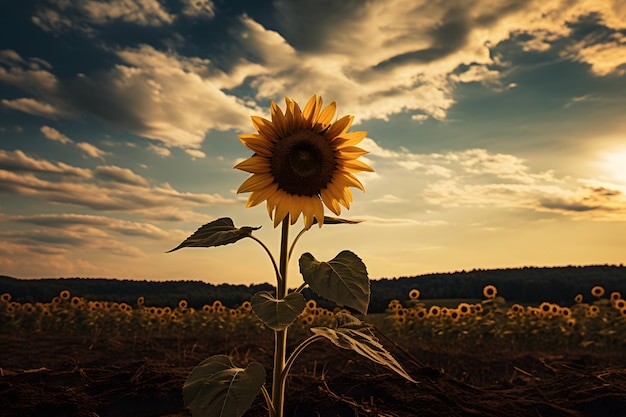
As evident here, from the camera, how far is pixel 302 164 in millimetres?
2859

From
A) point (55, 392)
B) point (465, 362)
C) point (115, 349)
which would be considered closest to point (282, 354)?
point (55, 392)

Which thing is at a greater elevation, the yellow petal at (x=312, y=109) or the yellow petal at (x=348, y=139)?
the yellow petal at (x=312, y=109)

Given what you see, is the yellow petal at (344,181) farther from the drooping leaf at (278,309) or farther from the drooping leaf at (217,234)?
the drooping leaf at (278,309)

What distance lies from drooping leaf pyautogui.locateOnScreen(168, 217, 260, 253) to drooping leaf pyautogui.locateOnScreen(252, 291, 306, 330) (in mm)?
299

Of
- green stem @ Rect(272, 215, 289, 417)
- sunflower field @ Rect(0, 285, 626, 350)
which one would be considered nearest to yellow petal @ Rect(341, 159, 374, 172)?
green stem @ Rect(272, 215, 289, 417)

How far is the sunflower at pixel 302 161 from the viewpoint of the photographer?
2857 millimetres

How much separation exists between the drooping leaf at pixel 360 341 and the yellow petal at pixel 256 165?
843 millimetres

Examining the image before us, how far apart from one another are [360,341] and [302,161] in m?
0.91

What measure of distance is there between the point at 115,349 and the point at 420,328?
18.7ft

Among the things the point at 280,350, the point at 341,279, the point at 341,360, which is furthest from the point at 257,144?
the point at 341,360

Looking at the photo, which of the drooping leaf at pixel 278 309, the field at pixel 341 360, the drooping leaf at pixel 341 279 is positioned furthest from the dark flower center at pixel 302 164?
the field at pixel 341 360

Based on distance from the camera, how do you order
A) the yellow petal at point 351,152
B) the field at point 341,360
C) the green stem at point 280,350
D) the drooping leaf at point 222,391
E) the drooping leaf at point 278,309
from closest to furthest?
the drooping leaf at point 278,309 < the drooping leaf at point 222,391 < the green stem at point 280,350 < the yellow petal at point 351,152 < the field at point 341,360

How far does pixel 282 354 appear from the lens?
2725 millimetres

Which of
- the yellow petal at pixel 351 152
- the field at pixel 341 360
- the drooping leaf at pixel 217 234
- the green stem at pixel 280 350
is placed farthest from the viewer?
the field at pixel 341 360
